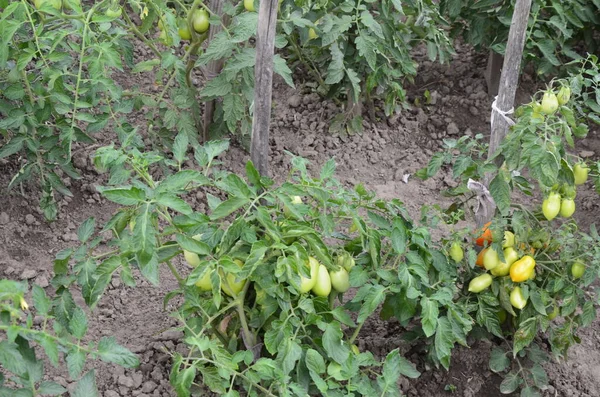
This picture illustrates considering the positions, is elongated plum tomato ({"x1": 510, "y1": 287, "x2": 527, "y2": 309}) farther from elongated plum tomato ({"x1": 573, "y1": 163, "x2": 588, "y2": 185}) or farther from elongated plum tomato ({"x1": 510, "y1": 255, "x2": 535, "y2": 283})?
elongated plum tomato ({"x1": 573, "y1": 163, "x2": 588, "y2": 185})

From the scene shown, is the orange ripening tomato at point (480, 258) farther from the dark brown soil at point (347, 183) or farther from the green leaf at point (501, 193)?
the dark brown soil at point (347, 183)

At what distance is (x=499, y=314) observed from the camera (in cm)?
295

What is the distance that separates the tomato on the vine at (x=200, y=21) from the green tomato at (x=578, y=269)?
5.70 ft

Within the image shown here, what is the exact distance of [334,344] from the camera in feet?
8.03

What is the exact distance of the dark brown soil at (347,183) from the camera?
2979mm

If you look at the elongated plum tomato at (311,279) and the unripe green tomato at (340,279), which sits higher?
the elongated plum tomato at (311,279)

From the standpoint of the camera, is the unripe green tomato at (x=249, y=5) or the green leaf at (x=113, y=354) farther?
the unripe green tomato at (x=249, y=5)

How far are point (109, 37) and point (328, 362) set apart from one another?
1.45 metres

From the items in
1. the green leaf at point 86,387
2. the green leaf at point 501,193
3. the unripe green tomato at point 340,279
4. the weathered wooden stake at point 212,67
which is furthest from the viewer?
the weathered wooden stake at point 212,67

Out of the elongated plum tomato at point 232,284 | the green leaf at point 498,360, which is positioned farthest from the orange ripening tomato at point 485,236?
the elongated plum tomato at point 232,284

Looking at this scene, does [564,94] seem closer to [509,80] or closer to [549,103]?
[549,103]

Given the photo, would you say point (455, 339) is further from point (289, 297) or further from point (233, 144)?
point (233, 144)

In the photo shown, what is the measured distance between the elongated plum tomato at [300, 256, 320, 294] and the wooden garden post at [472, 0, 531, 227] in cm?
69

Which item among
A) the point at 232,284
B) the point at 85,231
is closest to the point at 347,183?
the point at 232,284
